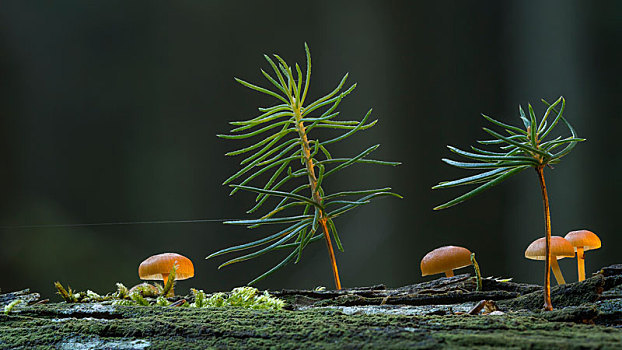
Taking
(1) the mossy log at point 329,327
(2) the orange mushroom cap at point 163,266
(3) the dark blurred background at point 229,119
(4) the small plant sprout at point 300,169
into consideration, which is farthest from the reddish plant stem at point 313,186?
(3) the dark blurred background at point 229,119

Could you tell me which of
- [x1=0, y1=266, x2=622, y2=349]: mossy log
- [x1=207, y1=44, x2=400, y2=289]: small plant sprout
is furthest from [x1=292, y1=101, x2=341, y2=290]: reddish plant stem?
[x1=0, y1=266, x2=622, y2=349]: mossy log

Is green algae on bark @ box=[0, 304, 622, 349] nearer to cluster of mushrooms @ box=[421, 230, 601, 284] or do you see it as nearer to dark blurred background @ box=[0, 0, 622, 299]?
cluster of mushrooms @ box=[421, 230, 601, 284]

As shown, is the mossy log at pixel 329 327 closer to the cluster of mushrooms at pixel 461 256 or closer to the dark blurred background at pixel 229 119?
the cluster of mushrooms at pixel 461 256

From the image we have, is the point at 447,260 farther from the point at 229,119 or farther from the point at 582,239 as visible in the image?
the point at 229,119

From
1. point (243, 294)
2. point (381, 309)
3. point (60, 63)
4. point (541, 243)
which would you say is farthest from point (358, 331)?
point (60, 63)

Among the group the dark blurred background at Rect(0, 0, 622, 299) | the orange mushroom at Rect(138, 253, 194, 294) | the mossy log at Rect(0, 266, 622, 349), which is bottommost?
the mossy log at Rect(0, 266, 622, 349)

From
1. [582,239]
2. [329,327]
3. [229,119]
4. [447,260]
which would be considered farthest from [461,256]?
[229,119]

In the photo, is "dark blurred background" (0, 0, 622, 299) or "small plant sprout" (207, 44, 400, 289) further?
"dark blurred background" (0, 0, 622, 299)

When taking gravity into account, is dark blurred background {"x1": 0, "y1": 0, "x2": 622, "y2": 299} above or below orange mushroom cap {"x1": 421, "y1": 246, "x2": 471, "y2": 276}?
above
